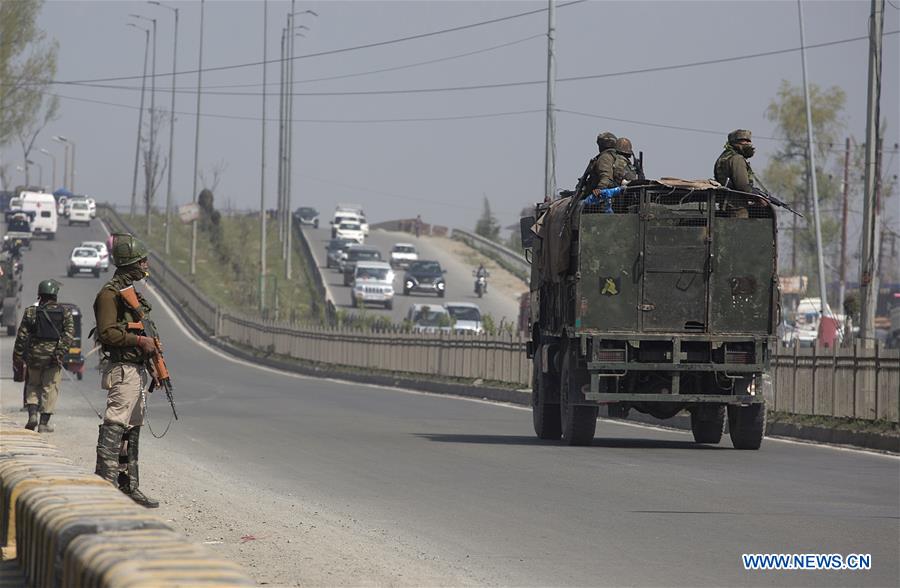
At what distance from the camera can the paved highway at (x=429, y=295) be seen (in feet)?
262

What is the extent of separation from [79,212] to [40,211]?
15749mm

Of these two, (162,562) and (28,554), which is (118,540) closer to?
(162,562)

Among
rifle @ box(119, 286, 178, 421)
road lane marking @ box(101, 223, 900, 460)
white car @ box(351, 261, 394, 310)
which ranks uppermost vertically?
white car @ box(351, 261, 394, 310)

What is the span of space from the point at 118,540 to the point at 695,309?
529 inches

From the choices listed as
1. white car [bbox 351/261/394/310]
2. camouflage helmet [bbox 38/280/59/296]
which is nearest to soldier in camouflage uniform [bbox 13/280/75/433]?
camouflage helmet [bbox 38/280/59/296]

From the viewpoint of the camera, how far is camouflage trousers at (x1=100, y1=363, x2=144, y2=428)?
38.7ft

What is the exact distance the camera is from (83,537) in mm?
6852

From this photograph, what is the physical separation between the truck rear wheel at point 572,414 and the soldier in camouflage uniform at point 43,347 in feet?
20.8

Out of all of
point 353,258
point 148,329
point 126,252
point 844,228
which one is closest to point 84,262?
point 353,258

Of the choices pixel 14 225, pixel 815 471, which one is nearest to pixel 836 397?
pixel 815 471

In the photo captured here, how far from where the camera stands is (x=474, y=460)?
17.8m

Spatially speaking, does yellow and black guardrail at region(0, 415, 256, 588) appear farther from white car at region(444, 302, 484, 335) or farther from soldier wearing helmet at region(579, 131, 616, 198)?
white car at region(444, 302, 484, 335)

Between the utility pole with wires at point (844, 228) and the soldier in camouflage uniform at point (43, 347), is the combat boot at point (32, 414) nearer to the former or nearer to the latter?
the soldier in camouflage uniform at point (43, 347)

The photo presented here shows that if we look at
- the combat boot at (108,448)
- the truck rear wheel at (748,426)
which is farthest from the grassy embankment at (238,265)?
the combat boot at (108,448)
